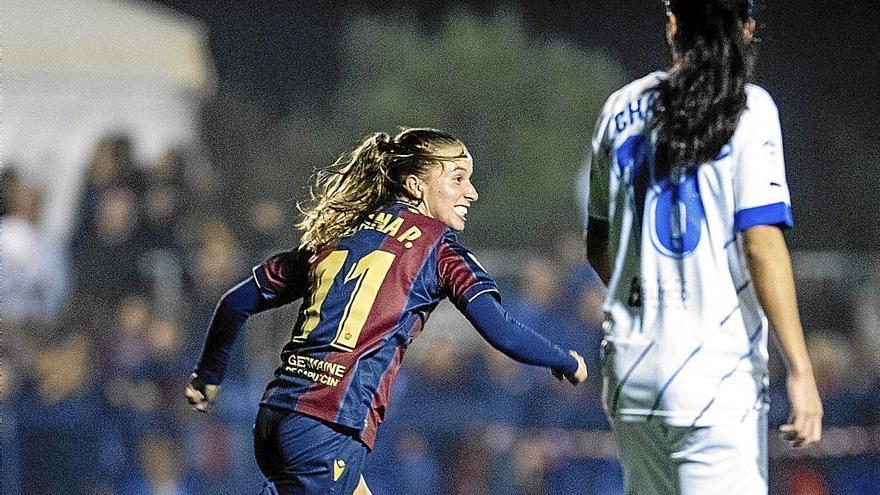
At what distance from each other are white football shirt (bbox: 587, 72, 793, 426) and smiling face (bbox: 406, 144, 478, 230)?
992 millimetres

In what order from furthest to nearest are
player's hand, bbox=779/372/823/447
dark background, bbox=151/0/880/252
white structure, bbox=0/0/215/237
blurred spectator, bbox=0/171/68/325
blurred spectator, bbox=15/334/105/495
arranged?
dark background, bbox=151/0/880/252, white structure, bbox=0/0/215/237, blurred spectator, bbox=0/171/68/325, blurred spectator, bbox=15/334/105/495, player's hand, bbox=779/372/823/447

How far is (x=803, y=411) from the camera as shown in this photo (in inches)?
77.7

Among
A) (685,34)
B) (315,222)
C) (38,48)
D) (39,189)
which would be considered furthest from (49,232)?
(685,34)

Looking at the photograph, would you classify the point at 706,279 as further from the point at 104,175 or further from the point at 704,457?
the point at 104,175

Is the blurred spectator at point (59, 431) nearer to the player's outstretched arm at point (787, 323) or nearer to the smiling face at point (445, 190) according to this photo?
the smiling face at point (445, 190)

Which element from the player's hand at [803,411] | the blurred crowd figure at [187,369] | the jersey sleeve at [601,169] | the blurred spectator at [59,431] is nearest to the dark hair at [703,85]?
the jersey sleeve at [601,169]

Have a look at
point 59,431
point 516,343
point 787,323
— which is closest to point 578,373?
point 516,343

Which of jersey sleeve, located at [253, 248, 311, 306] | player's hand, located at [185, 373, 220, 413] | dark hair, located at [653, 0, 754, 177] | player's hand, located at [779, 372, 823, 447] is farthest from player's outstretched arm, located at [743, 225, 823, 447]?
player's hand, located at [185, 373, 220, 413]

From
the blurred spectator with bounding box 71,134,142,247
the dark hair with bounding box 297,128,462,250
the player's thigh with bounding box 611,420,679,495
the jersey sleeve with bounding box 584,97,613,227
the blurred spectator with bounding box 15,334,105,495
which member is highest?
the jersey sleeve with bounding box 584,97,613,227

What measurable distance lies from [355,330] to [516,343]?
38cm

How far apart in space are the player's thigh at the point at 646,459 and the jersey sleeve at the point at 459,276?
0.75 meters

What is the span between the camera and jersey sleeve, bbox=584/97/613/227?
7.31 feet

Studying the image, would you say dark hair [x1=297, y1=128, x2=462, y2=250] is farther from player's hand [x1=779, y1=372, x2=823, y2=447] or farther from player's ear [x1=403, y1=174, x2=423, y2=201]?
player's hand [x1=779, y1=372, x2=823, y2=447]

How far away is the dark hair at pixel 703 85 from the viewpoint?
207 cm
